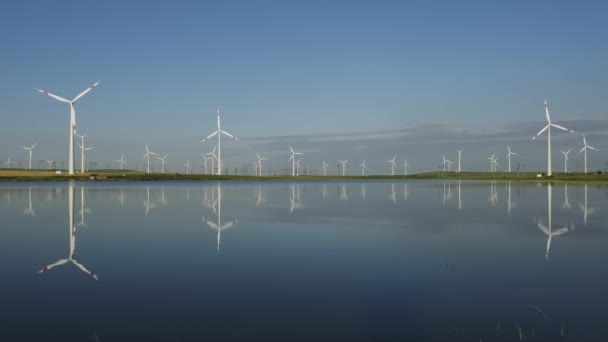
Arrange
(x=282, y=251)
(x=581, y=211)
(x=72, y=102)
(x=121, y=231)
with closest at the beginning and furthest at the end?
(x=282, y=251) < (x=121, y=231) < (x=581, y=211) < (x=72, y=102)

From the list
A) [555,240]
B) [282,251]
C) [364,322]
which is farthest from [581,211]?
[364,322]

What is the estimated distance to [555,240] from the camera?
2075 cm

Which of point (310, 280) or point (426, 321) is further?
point (310, 280)

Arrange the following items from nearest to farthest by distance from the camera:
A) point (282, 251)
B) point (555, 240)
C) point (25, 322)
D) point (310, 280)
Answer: point (25, 322) → point (310, 280) → point (282, 251) → point (555, 240)

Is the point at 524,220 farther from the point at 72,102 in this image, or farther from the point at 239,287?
the point at 72,102

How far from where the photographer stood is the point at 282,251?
18.0m

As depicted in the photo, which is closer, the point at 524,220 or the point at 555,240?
the point at 555,240

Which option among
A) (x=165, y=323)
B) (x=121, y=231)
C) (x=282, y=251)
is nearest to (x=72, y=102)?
(x=121, y=231)

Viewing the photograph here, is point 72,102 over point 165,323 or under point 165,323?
over

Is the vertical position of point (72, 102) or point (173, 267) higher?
point (72, 102)

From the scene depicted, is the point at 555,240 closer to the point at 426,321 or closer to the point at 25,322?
the point at 426,321

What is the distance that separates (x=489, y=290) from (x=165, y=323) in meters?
7.34

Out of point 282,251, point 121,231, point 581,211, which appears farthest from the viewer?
point 581,211

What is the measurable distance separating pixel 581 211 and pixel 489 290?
90.9ft
